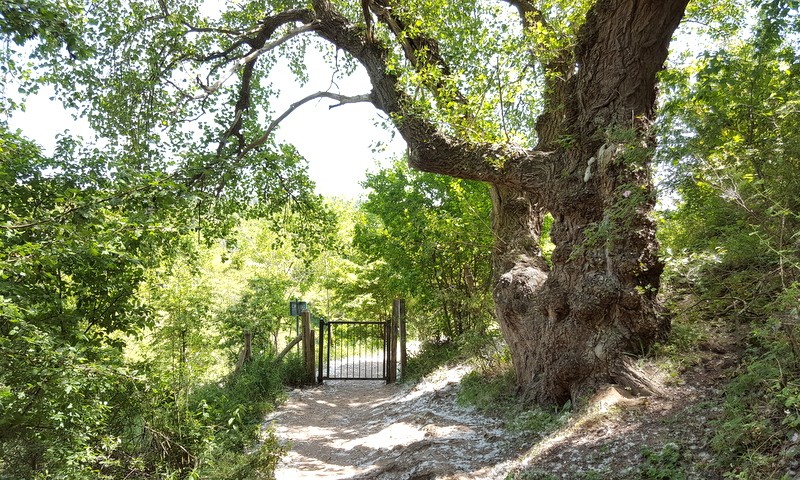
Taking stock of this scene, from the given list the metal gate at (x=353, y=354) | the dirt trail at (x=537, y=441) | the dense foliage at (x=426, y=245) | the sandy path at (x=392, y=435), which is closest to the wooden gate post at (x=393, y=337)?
the metal gate at (x=353, y=354)

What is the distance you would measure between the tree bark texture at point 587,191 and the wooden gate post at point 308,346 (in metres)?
5.93

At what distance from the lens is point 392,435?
24.9ft

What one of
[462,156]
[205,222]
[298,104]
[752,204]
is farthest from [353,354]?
[752,204]

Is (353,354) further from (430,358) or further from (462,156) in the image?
(462,156)

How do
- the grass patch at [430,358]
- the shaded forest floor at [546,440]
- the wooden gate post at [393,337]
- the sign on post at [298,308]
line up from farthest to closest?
the sign on post at [298,308], the wooden gate post at [393,337], the grass patch at [430,358], the shaded forest floor at [546,440]

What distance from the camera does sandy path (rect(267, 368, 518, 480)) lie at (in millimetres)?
5656

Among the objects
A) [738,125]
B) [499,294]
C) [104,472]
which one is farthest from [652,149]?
[104,472]

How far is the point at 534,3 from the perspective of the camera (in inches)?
334

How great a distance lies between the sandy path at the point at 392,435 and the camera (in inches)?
223

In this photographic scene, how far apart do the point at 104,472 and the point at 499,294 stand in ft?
16.8

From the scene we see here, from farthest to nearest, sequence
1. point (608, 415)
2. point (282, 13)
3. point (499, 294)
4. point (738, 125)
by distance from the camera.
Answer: point (282, 13), point (499, 294), point (608, 415), point (738, 125)

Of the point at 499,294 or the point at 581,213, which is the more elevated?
the point at 581,213

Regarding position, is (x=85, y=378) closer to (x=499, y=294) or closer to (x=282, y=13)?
(x=499, y=294)

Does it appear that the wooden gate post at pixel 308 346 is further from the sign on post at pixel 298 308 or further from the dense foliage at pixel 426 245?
the dense foliage at pixel 426 245
